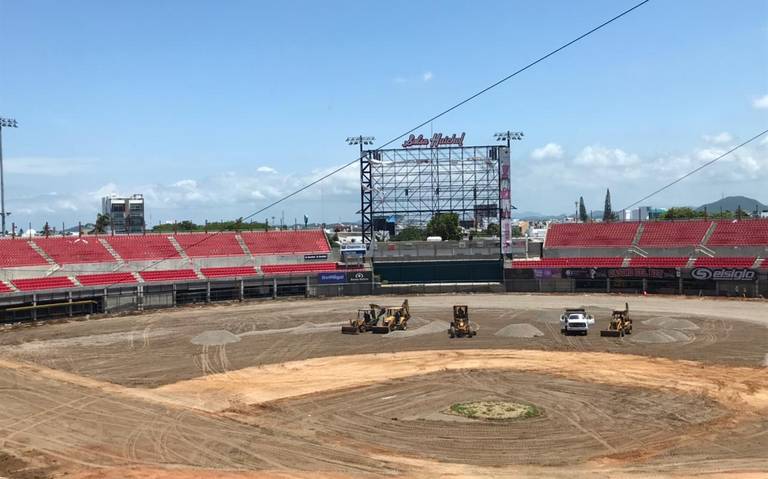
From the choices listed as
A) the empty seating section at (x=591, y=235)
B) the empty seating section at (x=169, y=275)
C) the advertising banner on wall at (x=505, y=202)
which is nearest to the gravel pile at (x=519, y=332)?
the advertising banner on wall at (x=505, y=202)

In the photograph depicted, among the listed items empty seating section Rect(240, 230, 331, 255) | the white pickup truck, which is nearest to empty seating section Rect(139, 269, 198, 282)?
empty seating section Rect(240, 230, 331, 255)

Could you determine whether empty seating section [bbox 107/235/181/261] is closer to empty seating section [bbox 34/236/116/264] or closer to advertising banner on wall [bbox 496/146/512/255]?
empty seating section [bbox 34/236/116/264]

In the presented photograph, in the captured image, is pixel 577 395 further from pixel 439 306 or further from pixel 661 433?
pixel 439 306

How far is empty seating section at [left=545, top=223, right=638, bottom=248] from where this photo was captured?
257ft

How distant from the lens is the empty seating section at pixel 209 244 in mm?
76750

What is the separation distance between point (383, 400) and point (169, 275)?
47.7m

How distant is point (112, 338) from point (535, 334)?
31.7m

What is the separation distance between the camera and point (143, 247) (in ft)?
245

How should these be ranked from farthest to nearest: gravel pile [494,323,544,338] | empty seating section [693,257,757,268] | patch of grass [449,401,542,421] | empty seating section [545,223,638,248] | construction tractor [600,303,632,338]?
empty seating section [545,223,638,248] < empty seating section [693,257,757,268] < gravel pile [494,323,544,338] < construction tractor [600,303,632,338] < patch of grass [449,401,542,421]

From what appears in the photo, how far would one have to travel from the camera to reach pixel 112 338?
157ft

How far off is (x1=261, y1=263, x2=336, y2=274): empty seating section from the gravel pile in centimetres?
3436

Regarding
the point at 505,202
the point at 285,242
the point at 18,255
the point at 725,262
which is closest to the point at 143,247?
the point at 18,255

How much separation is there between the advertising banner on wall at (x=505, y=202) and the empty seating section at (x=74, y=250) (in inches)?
1800

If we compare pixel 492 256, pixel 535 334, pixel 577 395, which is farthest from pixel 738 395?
pixel 492 256
